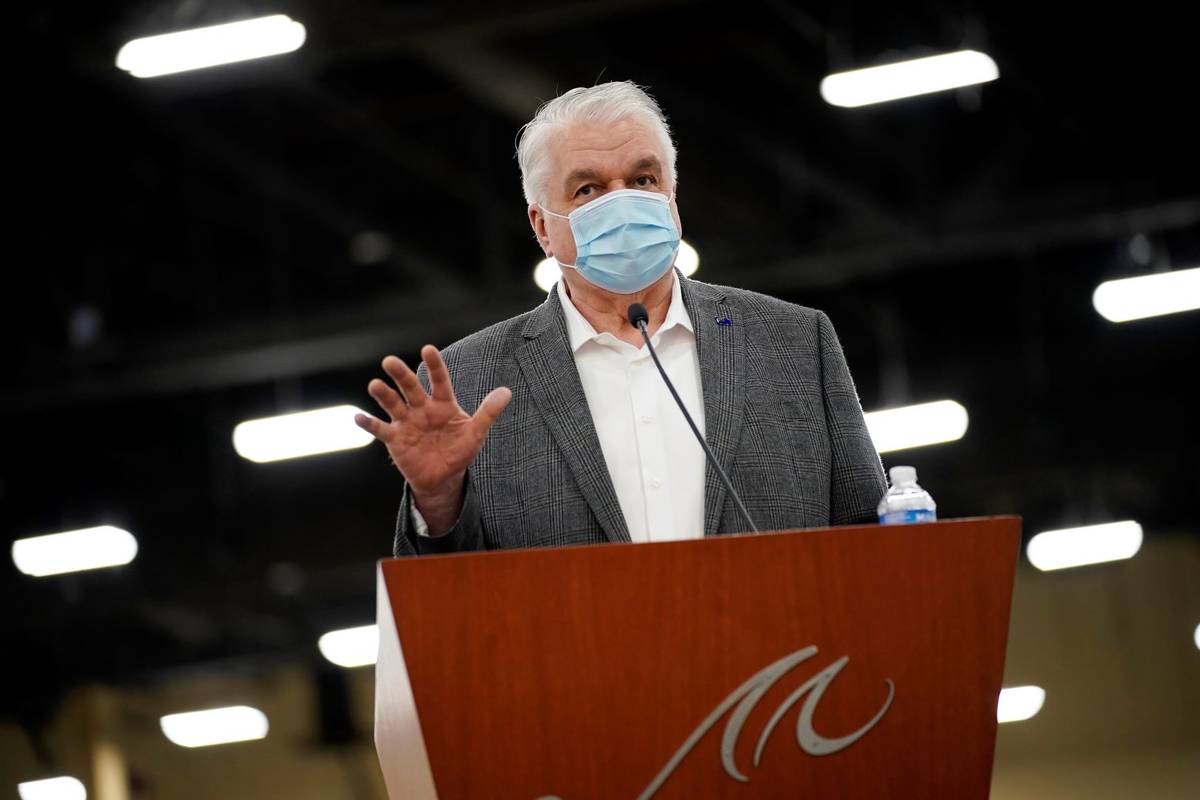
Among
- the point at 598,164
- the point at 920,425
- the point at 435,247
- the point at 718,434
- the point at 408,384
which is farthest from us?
the point at 920,425

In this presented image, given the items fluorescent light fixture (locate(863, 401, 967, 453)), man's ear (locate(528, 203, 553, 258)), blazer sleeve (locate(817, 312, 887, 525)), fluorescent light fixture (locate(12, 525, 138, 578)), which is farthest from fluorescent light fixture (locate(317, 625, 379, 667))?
blazer sleeve (locate(817, 312, 887, 525))

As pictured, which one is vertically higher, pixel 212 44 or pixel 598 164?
pixel 212 44

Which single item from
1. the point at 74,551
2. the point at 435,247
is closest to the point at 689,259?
the point at 435,247

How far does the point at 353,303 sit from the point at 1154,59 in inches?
162

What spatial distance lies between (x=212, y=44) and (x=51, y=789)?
4.78 meters

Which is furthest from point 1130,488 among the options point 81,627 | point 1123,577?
point 81,627

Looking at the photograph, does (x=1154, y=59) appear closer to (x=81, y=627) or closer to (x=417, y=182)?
(x=417, y=182)

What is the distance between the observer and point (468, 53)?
696 cm

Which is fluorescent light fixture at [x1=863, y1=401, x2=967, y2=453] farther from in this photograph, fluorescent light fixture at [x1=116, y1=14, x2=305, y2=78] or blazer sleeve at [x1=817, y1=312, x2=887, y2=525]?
blazer sleeve at [x1=817, y1=312, x2=887, y2=525]

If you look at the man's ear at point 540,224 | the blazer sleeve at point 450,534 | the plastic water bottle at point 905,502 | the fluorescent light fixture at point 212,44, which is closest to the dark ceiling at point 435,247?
the fluorescent light fixture at point 212,44

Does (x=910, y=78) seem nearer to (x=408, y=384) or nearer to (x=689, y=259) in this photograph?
(x=689, y=259)

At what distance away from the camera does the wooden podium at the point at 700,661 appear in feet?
4.80

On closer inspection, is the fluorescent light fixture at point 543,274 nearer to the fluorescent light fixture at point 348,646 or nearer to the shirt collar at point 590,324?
the fluorescent light fixture at point 348,646

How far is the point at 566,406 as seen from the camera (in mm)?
2090
